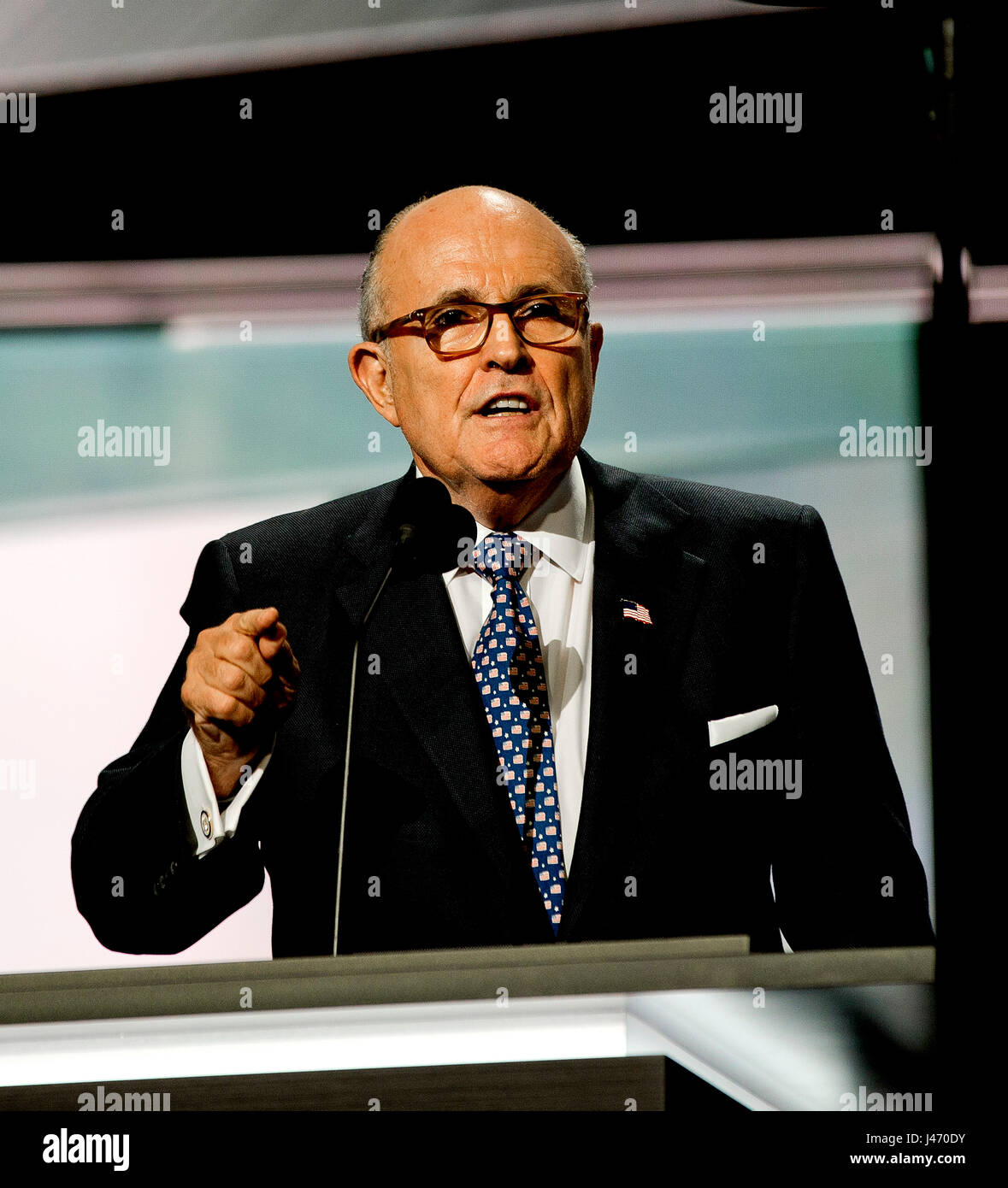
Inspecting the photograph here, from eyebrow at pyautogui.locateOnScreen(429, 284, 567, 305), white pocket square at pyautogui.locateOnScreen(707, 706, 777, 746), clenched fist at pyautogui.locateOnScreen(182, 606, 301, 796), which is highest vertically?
eyebrow at pyautogui.locateOnScreen(429, 284, 567, 305)

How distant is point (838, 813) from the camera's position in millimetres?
1675

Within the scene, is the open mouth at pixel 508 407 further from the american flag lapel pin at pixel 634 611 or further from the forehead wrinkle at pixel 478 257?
the american flag lapel pin at pixel 634 611

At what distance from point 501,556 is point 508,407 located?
0.19 m

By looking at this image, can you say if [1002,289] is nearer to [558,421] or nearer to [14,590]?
[558,421]

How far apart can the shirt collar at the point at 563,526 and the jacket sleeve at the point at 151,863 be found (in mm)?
451

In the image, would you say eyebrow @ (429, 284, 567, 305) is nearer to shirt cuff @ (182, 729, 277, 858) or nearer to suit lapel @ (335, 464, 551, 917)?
suit lapel @ (335, 464, 551, 917)

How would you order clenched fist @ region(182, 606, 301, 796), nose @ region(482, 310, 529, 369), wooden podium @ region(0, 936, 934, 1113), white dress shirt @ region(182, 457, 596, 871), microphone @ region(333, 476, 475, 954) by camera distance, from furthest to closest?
nose @ region(482, 310, 529, 369), white dress shirt @ region(182, 457, 596, 871), microphone @ region(333, 476, 475, 954), clenched fist @ region(182, 606, 301, 796), wooden podium @ region(0, 936, 934, 1113)

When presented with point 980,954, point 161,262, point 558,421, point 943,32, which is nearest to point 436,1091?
point 980,954

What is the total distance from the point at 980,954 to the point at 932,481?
1.79m

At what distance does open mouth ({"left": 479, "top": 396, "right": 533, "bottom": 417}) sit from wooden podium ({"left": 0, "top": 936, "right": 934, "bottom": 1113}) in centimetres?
89

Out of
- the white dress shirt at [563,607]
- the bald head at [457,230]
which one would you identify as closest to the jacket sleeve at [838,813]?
the white dress shirt at [563,607]

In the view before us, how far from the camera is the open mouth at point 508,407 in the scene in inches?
69.0

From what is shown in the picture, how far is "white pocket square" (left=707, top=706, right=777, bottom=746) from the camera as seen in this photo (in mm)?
1717

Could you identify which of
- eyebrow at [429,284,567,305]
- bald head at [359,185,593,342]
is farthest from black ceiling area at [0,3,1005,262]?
eyebrow at [429,284,567,305]
